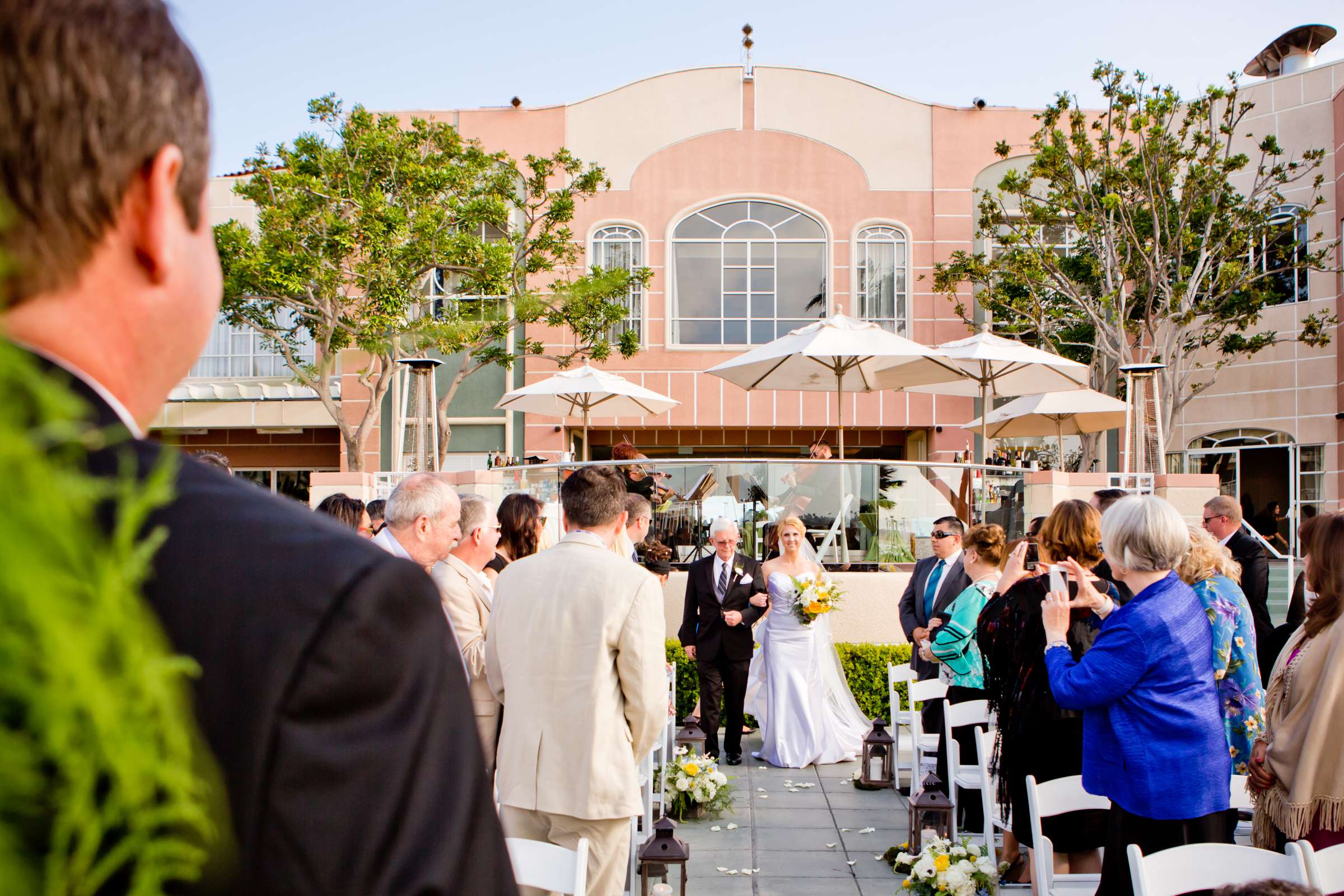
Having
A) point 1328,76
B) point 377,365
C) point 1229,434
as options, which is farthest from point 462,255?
point 1328,76

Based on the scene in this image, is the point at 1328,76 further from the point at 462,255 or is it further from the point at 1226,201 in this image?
the point at 462,255

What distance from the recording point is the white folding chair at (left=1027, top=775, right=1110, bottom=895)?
4242 millimetres

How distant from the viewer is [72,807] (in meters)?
0.39

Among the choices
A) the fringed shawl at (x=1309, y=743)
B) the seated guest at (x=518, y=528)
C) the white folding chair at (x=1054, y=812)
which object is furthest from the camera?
the seated guest at (x=518, y=528)

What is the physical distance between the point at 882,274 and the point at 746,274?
3.41 m

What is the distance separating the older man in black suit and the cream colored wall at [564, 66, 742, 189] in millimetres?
25002

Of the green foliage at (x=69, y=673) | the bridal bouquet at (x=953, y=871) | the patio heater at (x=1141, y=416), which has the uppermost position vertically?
the patio heater at (x=1141, y=416)

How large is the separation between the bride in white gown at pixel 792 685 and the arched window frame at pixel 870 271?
611 inches

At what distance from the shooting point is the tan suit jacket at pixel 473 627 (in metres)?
4.69

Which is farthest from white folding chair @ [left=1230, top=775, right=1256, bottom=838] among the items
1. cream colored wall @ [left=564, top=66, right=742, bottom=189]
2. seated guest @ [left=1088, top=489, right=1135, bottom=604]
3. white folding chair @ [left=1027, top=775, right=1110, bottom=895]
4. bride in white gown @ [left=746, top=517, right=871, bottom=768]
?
cream colored wall @ [left=564, top=66, right=742, bottom=189]

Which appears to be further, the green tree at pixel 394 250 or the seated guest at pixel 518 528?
the green tree at pixel 394 250

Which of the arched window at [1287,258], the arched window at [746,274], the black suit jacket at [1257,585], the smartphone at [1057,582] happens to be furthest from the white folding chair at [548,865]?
the arched window at [1287,258]

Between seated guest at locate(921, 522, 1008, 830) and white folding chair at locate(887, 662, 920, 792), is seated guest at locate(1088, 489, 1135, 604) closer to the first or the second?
seated guest at locate(921, 522, 1008, 830)

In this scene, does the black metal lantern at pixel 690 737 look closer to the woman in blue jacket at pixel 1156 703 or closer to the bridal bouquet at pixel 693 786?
the bridal bouquet at pixel 693 786
